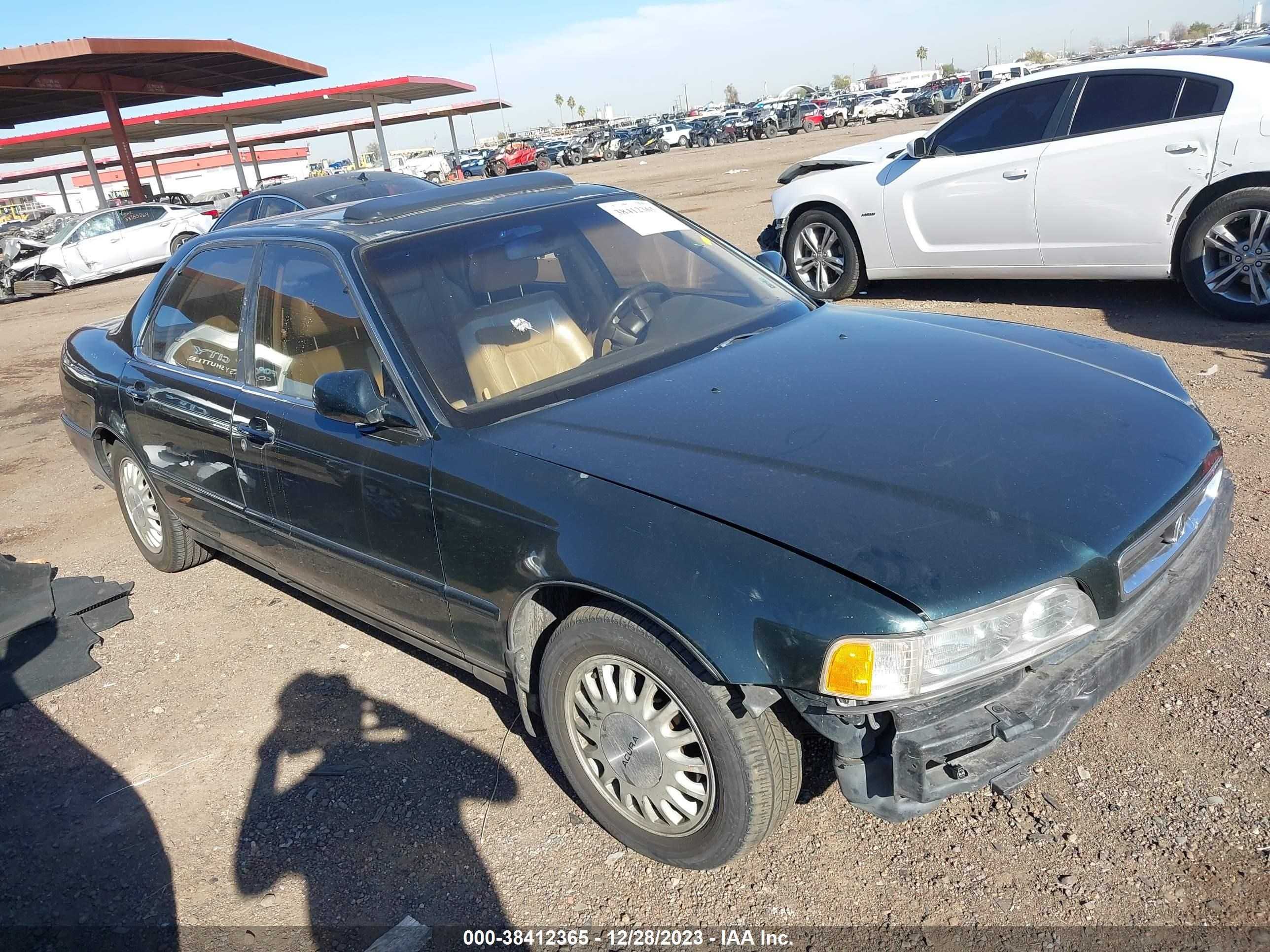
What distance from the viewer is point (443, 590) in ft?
9.94

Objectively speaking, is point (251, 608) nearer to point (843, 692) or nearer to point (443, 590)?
point (443, 590)

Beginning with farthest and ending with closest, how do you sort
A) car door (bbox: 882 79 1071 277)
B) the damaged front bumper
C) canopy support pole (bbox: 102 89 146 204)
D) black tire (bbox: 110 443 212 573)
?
canopy support pole (bbox: 102 89 146 204) → the damaged front bumper → car door (bbox: 882 79 1071 277) → black tire (bbox: 110 443 212 573)

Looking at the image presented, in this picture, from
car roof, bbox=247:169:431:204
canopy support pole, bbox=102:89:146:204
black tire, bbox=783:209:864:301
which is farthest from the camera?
canopy support pole, bbox=102:89:146:204

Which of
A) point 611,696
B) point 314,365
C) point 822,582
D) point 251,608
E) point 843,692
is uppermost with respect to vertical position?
point 314,365

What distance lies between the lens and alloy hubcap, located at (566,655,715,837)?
2.49 m

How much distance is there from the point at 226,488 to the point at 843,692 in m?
2.83

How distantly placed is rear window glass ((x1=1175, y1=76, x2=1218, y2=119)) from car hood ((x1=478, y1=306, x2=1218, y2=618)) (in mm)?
3858

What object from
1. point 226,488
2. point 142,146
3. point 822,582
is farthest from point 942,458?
A: point 142,146

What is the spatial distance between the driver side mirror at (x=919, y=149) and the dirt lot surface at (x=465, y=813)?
12.0 ft

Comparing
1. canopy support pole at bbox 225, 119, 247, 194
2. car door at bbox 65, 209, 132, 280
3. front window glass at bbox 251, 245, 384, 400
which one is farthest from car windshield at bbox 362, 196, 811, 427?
canopy support pole at bbox 225, 119, 247, 194

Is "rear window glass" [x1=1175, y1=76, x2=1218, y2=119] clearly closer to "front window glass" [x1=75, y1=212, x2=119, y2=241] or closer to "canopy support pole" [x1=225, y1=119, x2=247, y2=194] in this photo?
"front window glass" [x1=75, y1=212, x2=119, y2=241]

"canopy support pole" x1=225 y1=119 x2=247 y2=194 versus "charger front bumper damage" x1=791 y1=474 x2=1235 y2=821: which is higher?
"canopy support pole" x1=225 y1=119 x2=247 y2=194

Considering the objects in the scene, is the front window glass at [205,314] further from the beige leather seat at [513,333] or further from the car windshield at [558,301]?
the beige leather seat at [513,333]

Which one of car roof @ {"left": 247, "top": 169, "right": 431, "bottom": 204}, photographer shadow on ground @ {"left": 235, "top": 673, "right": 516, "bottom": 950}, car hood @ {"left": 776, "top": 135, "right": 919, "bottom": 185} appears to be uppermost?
car roof @ {"left": 247, "top": 169, "right": 431, "bottom": 204}
